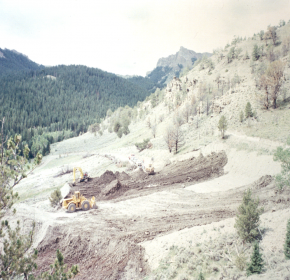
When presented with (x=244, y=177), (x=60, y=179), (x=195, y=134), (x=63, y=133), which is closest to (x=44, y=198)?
(x=60, y=179)

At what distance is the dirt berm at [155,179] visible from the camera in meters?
25.9

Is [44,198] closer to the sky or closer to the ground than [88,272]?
closer to the ground

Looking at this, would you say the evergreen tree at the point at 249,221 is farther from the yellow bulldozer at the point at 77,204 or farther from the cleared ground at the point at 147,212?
the yellow bulldozer at the point at 77,204

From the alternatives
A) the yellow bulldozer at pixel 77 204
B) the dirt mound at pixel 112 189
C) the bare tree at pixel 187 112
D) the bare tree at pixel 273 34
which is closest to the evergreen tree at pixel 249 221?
the yellow bulldozer at pixel 77 204

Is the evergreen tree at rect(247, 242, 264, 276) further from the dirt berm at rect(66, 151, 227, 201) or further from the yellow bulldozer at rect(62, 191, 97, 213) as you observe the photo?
the dirt berm at rect(66, 151, 227, 201)

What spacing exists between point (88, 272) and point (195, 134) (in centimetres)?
3673

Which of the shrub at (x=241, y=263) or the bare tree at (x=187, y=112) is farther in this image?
the bare tree at (x=187, y=112)

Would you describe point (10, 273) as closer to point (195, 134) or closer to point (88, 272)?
point (88, 272)

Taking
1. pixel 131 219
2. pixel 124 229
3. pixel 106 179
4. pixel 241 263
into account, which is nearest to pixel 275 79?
pixel 106 179

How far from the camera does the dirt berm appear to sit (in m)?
25.9

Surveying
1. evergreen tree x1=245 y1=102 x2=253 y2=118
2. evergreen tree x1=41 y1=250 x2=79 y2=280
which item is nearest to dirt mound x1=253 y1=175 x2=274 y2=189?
evergreen tree x1=245 y1=102 x2=253 y2=118

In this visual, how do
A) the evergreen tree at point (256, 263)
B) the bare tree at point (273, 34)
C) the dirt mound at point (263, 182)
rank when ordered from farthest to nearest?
the bare tree at point (273, 34)
the dirt mound at point (263, 182)
the evergreen tree at point (256, 263)

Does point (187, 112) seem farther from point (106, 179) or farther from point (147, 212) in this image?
point (147, 212)

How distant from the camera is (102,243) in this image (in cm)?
1441
